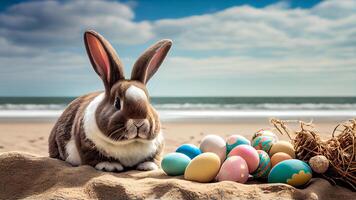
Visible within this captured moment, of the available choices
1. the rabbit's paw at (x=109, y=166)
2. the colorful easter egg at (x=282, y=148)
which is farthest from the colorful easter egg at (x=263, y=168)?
the rabbit's paw at (x=109, y=166)

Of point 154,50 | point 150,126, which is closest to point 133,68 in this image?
point 154,50

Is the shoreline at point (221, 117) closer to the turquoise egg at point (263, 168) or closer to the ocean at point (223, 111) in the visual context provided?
the ocean at point (223, 111)

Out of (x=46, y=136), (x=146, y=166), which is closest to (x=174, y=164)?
(x=146, y=166)

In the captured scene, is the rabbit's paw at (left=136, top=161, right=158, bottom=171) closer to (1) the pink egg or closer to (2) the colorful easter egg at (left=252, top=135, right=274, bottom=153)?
(1) the pink egg

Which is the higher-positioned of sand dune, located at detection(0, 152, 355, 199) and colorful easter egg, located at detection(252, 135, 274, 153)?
colorful easter egg, located at detection(252, 135, 274, 153)

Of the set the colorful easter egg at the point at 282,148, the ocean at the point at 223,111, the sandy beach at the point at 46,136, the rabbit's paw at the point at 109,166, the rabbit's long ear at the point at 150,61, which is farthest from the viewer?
the ocean at the point at 223,111

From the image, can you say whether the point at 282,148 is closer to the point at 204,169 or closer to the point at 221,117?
the point at 204,169

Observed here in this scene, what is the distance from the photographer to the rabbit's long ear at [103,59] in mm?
4082

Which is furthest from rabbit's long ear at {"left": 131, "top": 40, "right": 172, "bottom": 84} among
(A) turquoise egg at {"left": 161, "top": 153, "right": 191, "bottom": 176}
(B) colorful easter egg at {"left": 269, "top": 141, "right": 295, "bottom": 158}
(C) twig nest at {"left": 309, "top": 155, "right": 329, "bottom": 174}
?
(C) twig nest at {"left": 309, "top": 155, "right": 329, "bottom": 174}

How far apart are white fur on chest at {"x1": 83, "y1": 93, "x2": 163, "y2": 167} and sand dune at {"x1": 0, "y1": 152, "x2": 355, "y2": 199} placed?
176mm

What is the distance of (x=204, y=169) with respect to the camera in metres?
3.82

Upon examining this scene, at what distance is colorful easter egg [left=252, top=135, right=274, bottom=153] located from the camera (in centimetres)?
447

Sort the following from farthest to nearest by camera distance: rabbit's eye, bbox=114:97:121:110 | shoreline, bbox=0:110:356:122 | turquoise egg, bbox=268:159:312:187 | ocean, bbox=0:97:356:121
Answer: ocean, bbox=0:97:356:121
shoreline, bbox=0:110:356:122
rabbit's eye, bbox=114:97:121:110
turquoise egg, bbox=268:159:312:187

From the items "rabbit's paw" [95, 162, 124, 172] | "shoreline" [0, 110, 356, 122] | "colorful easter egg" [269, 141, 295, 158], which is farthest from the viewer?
"shoreline" [0, 110, 356, 122]
